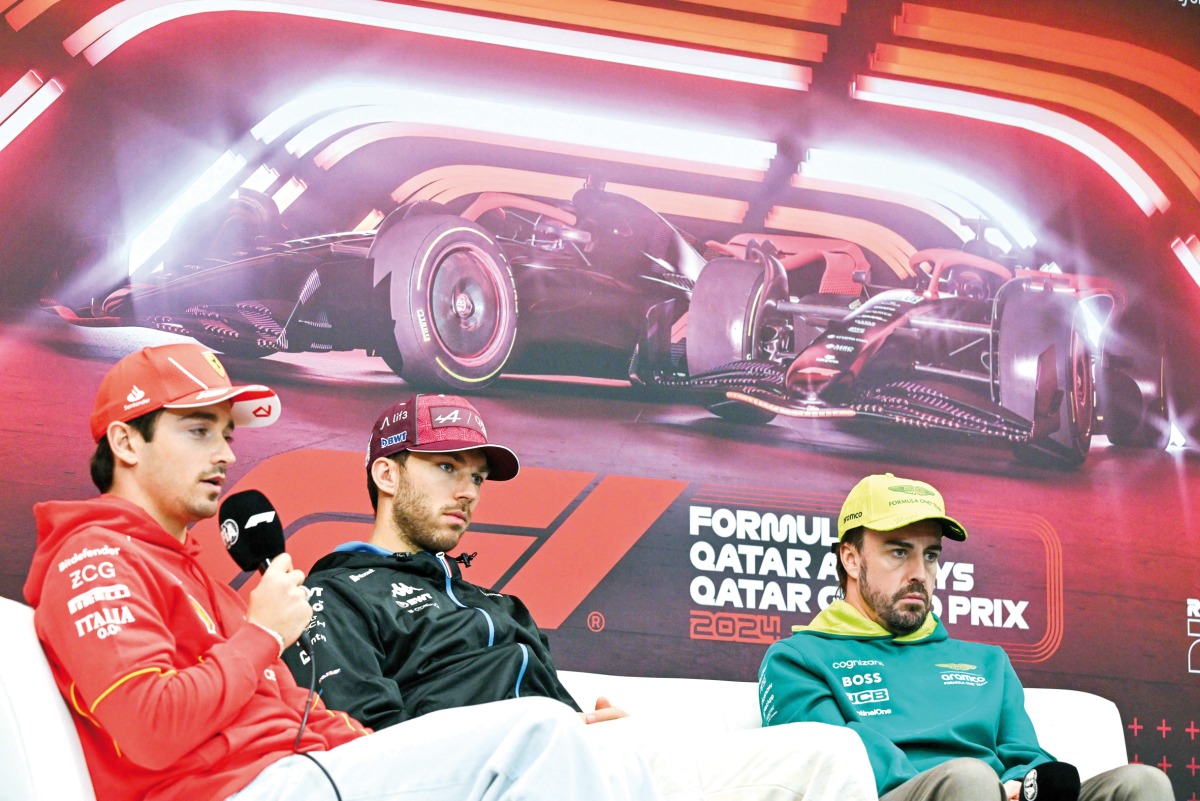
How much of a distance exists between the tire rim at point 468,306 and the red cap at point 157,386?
1.27m

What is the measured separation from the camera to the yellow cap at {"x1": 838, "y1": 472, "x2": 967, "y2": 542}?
280 cm

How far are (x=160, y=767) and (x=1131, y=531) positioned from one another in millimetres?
3060

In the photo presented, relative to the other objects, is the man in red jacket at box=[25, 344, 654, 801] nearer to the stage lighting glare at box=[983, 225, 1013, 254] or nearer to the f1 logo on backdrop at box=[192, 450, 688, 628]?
the f1 logo on backdrop at box=[192, 450, 688, 628]

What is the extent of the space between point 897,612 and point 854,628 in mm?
104

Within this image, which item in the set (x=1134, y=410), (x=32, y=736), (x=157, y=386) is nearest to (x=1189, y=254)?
(x=1134, y=410)

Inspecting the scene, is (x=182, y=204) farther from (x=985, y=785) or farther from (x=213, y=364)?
(x=985, y=785)

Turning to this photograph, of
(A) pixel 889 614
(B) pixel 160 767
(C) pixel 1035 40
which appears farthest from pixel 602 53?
(B) pixel 160 767

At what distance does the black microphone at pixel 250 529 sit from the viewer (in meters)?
1.82

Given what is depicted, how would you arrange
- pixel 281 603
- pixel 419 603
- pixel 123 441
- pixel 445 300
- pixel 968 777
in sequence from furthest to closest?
pixel 445 300 → pixel 419 603 → pixel 968 777 → pixel 123 441 → pixel 281 603

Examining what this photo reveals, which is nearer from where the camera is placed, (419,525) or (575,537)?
(419,525)

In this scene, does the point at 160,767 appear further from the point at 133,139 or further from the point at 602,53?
the point at 602,53

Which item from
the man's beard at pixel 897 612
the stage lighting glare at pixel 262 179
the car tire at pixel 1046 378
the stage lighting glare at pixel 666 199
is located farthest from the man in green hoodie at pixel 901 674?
the stage lighting glare at pixel 262 179

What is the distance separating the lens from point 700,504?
3.41m

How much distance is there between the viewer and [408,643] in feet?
7.75
